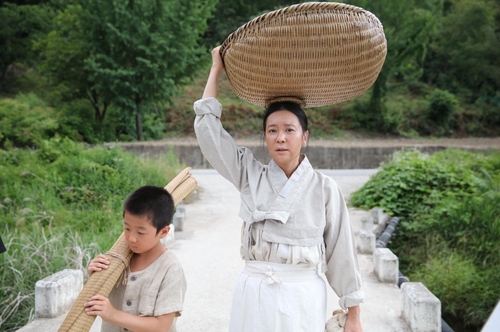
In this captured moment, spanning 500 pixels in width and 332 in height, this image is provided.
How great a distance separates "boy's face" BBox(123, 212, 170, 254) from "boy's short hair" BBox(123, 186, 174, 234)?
0.06 feet

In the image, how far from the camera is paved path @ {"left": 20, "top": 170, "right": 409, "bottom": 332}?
3.81m

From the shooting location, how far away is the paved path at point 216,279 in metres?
3.81

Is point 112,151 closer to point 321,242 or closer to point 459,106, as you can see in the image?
point 321,242


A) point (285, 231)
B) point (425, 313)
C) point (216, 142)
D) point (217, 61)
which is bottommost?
point (425, 313)

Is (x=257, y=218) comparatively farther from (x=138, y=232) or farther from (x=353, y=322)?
(x=353, y=322)

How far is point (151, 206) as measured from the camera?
2.06 m

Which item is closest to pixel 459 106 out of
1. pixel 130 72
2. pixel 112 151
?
pixel 130 72

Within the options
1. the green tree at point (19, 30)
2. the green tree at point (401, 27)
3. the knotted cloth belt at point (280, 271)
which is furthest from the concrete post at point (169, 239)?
the green tree at point (19, 30)

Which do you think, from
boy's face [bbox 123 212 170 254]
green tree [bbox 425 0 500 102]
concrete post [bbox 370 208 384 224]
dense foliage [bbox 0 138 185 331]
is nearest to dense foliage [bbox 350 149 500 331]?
concrete post [bbox 370 208 384 224]

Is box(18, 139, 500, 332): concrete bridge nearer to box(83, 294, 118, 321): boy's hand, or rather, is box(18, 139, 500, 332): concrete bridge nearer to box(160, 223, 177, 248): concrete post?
box(160, 223, 177, 248): concrete post

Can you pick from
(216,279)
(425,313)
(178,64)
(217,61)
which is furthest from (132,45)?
(217,61)

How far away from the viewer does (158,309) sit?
6.48 ft

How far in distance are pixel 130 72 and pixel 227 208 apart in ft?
31.4

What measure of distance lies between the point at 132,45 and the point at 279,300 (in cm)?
1636
